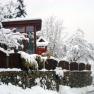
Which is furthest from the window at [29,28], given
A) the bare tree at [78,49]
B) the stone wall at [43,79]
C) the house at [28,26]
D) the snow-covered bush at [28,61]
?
the bare tree at [78,49]

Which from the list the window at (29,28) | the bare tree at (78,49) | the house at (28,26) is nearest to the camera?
the house at (28,26)

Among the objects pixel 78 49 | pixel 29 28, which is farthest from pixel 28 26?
pixel 78 49

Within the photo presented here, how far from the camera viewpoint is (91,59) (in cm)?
6506

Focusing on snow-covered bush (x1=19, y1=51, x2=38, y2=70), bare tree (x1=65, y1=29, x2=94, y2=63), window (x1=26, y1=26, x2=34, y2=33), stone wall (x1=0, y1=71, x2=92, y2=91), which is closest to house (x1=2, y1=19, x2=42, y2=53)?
window (x1=26, y1=26, x2=34, y2=33)

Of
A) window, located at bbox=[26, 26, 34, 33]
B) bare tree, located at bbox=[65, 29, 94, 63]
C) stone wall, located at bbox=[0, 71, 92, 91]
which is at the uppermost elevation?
window, located at bbox=[26, 26, 34, 33]

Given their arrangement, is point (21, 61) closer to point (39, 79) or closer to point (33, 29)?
point (39, 79)

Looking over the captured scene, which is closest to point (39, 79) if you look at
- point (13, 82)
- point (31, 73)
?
point (31, 73)

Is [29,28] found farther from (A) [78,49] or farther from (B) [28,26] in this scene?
(A) [78,49]

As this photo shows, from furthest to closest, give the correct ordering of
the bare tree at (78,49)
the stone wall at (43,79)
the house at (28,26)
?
the bare tree at (78,49) < the house at (28,26) < the stone wall at (43,79)

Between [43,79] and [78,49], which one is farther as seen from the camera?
[78,49]

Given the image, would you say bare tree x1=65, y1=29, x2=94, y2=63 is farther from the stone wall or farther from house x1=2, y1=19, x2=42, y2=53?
house x1=2, y1=19, x2=42, y2=53

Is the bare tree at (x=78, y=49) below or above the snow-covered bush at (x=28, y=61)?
below

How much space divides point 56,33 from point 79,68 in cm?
4271

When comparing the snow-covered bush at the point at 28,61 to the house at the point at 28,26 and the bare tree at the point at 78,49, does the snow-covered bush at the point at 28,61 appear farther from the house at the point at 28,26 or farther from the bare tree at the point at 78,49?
the bare tree at the point at 78,49
